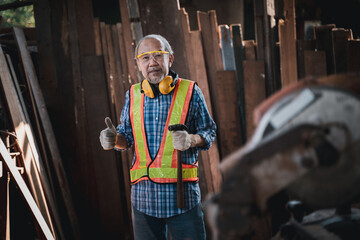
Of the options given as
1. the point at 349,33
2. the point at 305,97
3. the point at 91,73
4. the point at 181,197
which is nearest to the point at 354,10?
the point at 349,33

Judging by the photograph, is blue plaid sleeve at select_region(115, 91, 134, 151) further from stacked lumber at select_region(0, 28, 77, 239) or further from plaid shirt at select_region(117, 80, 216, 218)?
stacked lumber at select_region(0, 28, 77, 239)

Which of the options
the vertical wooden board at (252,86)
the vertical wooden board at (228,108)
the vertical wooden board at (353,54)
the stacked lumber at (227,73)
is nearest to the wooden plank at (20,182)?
the stacked lumber at (227,73)

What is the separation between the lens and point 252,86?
3.24m

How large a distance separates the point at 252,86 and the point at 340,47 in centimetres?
96

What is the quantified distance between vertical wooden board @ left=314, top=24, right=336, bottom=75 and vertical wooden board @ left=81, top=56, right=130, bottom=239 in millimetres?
2343

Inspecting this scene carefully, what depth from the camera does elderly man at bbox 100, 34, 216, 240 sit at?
1.94 m

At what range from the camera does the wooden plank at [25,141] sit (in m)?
2.80

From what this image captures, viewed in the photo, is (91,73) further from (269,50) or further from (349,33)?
(349,33)

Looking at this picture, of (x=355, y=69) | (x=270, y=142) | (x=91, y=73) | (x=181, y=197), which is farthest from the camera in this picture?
(x=91, y=73)

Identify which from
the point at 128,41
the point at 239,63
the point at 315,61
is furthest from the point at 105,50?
the point at 315,61

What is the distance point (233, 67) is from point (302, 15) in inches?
104

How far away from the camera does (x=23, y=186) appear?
2.38 m

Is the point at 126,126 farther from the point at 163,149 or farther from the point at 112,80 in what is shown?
the point at 112,80

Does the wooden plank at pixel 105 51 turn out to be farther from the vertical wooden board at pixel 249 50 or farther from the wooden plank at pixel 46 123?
the vertical wooden board at pixel 249 50
